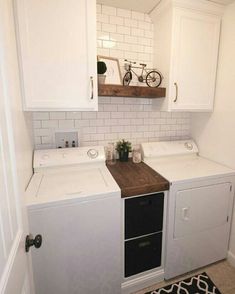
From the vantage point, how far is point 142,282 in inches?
62.5

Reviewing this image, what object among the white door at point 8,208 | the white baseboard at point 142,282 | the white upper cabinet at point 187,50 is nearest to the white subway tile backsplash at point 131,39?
the white upper cabinet at point 187,50

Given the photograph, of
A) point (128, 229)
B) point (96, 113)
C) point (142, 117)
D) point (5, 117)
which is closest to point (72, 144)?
point (96, 113)

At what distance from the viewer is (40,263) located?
1.19 meters

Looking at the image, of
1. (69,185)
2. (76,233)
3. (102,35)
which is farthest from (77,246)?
(102,35)

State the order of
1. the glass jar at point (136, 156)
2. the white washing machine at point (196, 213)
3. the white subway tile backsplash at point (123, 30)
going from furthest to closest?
1. the glass jar at point (136, 156)
2. the white subway tile backsplash at point (123, 30)
3. the white washing machine at point (196, 213)

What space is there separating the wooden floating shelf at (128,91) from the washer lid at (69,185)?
697mm

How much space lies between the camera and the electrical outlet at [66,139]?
182cm

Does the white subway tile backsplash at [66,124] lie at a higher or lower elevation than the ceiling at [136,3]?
lower

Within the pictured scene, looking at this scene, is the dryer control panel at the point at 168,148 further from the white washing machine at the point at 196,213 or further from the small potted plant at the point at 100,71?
the small potted plant at the point at 100,71

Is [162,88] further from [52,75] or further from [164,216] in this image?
[164,216]

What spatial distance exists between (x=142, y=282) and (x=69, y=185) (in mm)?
1075

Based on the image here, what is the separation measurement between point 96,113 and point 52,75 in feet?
2.11

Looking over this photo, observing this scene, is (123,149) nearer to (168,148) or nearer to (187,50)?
(168,148)

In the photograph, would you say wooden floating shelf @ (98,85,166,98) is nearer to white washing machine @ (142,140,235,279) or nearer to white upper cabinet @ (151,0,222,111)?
white upper cabinet @ (151,0,222,111)
